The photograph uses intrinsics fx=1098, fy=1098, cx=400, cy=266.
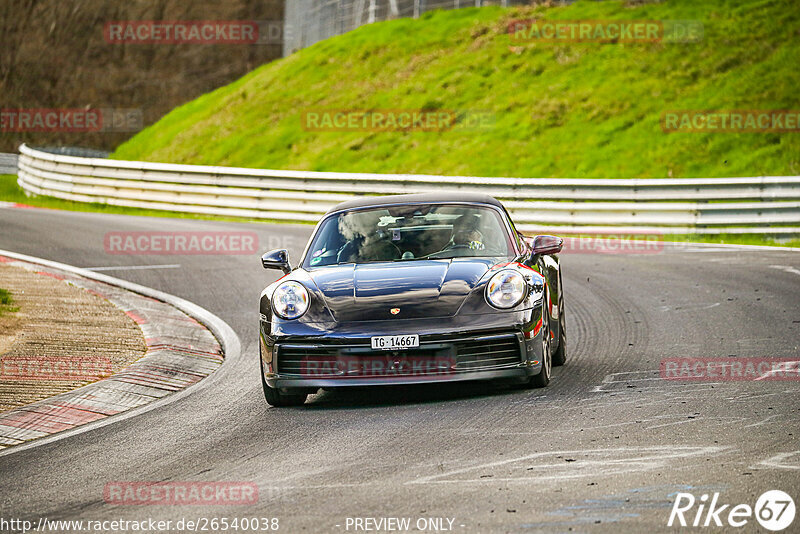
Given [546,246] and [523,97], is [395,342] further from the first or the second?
[523,97]

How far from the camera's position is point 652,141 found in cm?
2553

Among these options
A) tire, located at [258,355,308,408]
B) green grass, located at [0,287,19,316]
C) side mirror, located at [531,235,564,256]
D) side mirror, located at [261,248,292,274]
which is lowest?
tire, located at [258,355,308,408]

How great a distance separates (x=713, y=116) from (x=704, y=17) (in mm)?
7152

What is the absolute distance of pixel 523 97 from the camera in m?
30.6

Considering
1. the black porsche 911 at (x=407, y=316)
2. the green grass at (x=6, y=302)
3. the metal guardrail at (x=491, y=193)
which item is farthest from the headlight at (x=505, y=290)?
the metal guardrail at (x=491, y=193)

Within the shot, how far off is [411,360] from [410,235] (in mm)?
1455

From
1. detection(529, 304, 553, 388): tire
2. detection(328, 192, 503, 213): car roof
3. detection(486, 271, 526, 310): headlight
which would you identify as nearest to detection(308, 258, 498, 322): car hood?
detection(486, 271, 526, 310): headlight

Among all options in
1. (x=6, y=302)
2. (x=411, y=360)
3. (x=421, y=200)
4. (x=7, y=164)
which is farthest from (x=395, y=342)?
(x=7, y=164)

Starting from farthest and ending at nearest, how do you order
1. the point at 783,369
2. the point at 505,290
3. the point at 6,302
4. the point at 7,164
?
1. the point at 7,164
2. the point at 6,302
3. the point at 783,369
4. the point at 505,290

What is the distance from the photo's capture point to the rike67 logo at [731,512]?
14.2 ft

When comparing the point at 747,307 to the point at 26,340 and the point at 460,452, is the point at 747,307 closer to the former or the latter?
the point at 460,452

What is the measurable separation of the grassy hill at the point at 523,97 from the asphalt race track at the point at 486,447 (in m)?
15.6

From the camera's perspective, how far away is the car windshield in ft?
26.4

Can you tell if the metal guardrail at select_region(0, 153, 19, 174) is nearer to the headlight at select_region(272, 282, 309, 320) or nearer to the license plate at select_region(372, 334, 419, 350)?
the headlight at select_region(272, 282, 309, 320)
